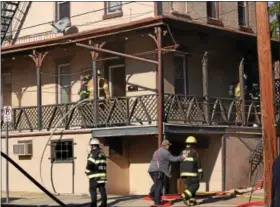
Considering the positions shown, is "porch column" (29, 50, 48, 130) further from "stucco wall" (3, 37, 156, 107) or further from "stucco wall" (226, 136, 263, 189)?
"stucco wall" (226, 136, 263, 189)

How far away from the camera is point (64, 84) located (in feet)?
74.9

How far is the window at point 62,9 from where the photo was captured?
74.6ft

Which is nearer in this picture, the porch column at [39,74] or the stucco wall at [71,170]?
the stucco wall at [71,170]

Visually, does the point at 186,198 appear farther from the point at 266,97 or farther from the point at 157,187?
the point at 266,97

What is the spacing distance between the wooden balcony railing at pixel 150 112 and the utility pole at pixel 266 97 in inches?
272

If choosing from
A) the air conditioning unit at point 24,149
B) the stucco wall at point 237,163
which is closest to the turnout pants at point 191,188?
the stucco wall at point 237,163

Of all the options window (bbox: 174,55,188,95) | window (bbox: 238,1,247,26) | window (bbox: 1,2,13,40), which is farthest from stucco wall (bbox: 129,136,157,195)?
window (bbox: 1,2,13,40)

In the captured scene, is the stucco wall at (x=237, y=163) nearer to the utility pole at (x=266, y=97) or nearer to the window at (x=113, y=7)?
the window at (x=113, y=7)

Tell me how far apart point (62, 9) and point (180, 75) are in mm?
5675

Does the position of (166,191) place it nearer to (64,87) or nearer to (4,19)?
(64,87)

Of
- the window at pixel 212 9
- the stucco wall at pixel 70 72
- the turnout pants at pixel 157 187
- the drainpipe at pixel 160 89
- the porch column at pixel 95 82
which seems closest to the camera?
the turnout pants at pixel 157 187

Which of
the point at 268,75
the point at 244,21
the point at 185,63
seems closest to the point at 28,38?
the point at 185,63

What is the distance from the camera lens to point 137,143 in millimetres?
19469

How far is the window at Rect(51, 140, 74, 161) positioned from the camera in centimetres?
1997
